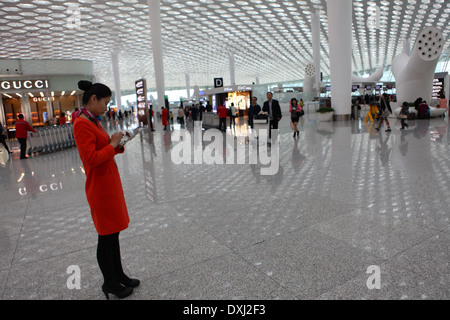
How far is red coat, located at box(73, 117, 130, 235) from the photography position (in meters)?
2.39

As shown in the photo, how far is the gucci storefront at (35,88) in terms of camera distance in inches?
1044

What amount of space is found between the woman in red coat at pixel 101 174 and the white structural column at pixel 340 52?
19.1 m

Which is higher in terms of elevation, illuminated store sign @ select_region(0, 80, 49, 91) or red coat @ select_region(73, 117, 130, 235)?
illuminated store sign @ select_region(0, 80, 49, 91)

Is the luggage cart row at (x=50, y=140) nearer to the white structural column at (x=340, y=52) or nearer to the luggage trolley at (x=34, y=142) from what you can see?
the luggage trolley at (x=34, y=142)

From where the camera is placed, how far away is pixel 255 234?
393cm

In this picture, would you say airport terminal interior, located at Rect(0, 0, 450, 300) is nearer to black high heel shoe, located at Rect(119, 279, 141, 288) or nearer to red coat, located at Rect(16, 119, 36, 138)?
black high heel shoe, located at Rect(119, 279, 141, 288)

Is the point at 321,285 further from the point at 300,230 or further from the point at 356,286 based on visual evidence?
the point at 300,230

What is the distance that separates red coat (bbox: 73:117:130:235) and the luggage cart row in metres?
13.6

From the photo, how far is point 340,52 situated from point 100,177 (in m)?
19.4

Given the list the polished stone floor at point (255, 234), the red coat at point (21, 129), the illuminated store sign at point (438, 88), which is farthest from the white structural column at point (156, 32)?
the polished stone floor at point (255, 234)

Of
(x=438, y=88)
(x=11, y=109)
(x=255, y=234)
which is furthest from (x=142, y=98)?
(x=438, y=88)

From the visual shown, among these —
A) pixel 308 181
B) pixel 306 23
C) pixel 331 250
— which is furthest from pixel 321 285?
pixel 306 23

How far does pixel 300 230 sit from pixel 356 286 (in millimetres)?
1269

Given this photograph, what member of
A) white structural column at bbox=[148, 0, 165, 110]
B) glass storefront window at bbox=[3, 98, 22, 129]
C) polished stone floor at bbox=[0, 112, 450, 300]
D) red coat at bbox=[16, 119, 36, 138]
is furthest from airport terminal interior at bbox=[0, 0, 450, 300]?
glass storefront window at bbox=[3, 98, 22, 129]
